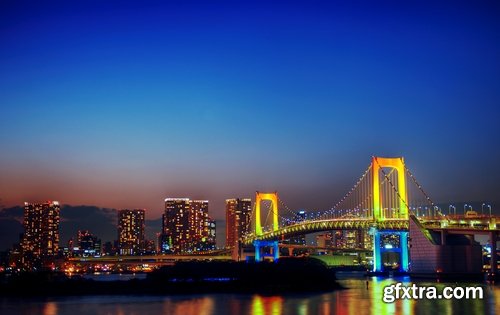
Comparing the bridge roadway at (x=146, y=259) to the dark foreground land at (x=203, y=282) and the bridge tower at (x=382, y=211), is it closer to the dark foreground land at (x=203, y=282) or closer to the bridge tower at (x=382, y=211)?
the bridge tower at (x=382, y=211)

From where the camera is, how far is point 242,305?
41.2 metres

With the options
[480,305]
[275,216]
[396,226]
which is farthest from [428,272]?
[275,216]

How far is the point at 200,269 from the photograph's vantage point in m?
61.8

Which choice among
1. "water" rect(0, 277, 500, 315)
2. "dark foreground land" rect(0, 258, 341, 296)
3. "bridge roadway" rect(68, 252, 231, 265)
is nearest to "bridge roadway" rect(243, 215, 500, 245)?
"dark foreground land" rect(0, 258, 341, 296)

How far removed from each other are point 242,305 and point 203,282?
643 inches

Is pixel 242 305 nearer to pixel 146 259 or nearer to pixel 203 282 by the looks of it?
pixel 203 282

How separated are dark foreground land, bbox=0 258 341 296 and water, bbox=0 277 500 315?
473cm

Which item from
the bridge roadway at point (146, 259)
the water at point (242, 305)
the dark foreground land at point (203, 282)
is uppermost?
the bridge roadway at point (146, 259)

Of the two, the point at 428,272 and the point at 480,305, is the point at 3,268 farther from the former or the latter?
the point at 480,305

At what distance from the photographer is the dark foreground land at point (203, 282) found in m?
52.9

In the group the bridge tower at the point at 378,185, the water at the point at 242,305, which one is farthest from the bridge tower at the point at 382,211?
the water at the point at 242,305

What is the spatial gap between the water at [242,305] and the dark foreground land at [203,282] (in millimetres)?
4727

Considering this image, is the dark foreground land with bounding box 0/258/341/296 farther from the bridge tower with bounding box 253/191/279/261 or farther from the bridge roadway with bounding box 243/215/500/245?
the bridge tower with bounding box 253/191/279/261

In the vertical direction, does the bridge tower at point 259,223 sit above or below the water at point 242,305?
above
